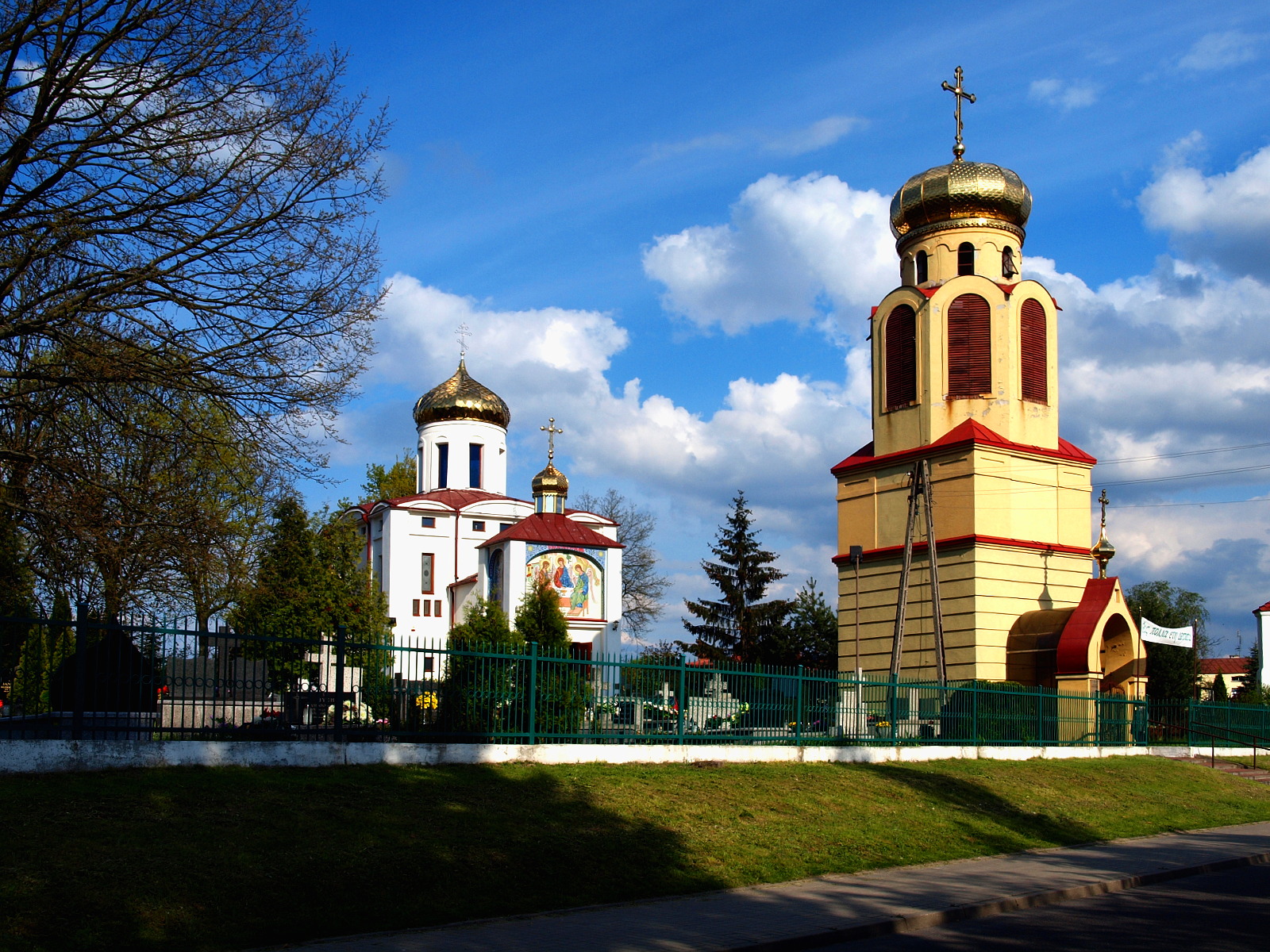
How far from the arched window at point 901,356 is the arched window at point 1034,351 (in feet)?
9.57

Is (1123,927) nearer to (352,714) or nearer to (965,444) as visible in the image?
(352,714)

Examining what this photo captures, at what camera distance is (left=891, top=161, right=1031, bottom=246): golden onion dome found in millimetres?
35000

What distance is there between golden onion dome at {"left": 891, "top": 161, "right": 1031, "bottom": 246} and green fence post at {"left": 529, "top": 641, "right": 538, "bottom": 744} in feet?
81.2

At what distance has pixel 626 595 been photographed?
60844mm

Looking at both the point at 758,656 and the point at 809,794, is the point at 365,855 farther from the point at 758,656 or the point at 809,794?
the point at 758,656

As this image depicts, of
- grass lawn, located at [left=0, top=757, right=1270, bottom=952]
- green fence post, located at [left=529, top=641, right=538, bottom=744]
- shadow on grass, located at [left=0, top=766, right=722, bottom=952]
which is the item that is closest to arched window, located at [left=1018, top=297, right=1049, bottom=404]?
grass lawn, located at [left=0, top=757, right=1270, bottom=952]

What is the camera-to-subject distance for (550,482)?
50.1m

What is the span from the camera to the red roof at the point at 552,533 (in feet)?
155

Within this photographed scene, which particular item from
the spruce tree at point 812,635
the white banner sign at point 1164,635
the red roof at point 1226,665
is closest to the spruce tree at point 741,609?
the spruce tree at point 812,635

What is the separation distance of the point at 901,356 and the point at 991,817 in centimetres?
2015

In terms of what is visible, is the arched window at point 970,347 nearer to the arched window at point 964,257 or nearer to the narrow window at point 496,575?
the arched window at point 964,257

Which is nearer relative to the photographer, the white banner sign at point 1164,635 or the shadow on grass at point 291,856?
the shadow on grass at point 291,856

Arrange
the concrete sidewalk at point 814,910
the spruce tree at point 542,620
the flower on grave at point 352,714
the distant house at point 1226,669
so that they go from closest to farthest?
the concrete sidewalk at point 814,910
the flower on grave at point 352,714
the spruce tree at point 542,620
the distant house at point 1226,669

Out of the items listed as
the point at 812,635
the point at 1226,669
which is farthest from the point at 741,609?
the point at 1226,669
